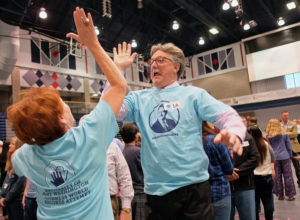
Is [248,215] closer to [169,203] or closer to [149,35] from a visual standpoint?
[169,203]

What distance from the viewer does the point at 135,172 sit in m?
3.26

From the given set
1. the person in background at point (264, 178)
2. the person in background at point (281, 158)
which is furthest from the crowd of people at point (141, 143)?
the person in background at point (281, 158)

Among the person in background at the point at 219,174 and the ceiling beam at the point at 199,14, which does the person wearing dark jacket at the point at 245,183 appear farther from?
the ceiling beam at the point at 199,14

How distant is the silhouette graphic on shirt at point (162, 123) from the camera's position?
1.59 meters

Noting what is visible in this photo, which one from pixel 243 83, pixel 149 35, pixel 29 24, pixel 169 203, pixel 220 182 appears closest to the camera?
pixel 169 203

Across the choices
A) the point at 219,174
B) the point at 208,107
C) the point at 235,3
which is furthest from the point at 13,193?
the point at 235,3

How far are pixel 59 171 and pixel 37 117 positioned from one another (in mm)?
264

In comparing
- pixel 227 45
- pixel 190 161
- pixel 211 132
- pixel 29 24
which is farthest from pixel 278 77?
pixel 190 161

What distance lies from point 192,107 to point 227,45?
18385 millimetres

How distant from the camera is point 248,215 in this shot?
2.87m

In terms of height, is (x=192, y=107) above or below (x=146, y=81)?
below

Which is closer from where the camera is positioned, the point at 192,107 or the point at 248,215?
the point at 192,107

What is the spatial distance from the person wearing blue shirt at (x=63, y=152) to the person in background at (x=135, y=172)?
2024 mm

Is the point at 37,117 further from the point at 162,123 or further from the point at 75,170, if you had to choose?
the point at 162,123
